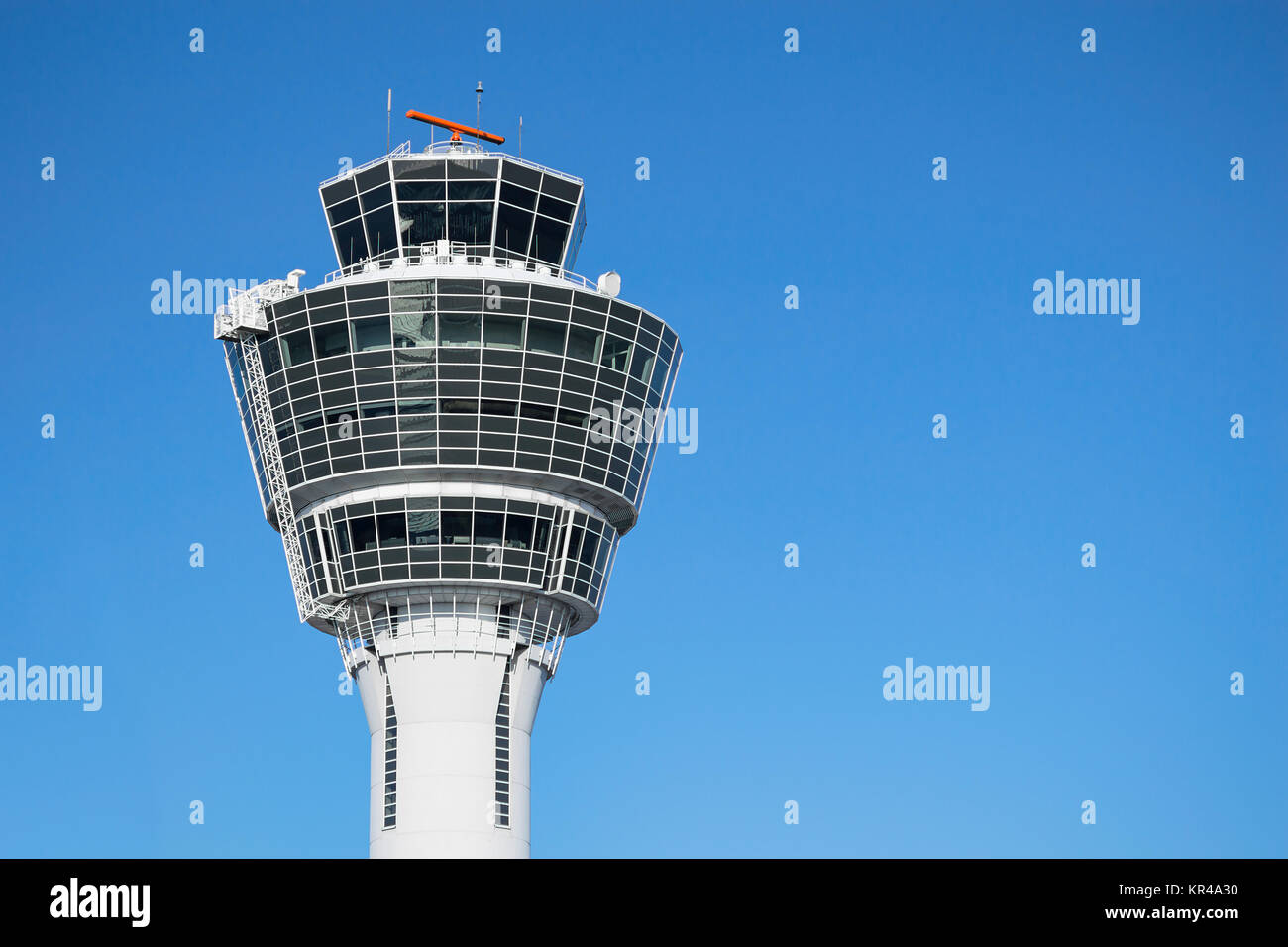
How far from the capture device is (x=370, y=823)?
103188 mm

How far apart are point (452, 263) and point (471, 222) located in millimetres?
3583

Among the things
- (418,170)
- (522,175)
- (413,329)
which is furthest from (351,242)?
(413,329)

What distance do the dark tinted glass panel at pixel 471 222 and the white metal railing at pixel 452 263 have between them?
0.66 m

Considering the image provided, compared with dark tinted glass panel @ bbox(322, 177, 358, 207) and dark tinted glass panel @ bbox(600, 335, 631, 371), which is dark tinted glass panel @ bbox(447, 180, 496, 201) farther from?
dark tinted glass panel @ bbox(600, 335, 631, 371)

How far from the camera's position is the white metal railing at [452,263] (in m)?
109

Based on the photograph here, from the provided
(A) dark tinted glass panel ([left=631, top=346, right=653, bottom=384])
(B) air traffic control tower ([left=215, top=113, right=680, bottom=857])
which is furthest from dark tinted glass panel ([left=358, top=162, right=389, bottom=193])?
(A) dark tinted glass panel ([left=631, top=346, right=653, bottom=384])

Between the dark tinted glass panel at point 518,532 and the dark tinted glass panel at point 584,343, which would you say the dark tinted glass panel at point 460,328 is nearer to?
the dark tinted glass panel at point 584,343

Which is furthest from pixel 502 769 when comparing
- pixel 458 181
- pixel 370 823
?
pixel 458 181

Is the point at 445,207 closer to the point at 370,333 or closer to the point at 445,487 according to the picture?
the point at 370,333

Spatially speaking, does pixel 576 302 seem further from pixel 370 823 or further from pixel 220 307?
pixel 370 823

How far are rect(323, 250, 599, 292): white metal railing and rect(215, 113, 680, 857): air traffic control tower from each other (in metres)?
1.37

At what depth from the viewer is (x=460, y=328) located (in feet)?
343

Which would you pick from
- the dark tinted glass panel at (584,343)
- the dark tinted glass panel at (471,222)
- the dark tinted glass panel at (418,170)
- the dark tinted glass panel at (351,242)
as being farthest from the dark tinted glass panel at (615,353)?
the dark tinted glass panel at (351,242)

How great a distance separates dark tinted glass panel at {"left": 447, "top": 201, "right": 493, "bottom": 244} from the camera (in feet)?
364
